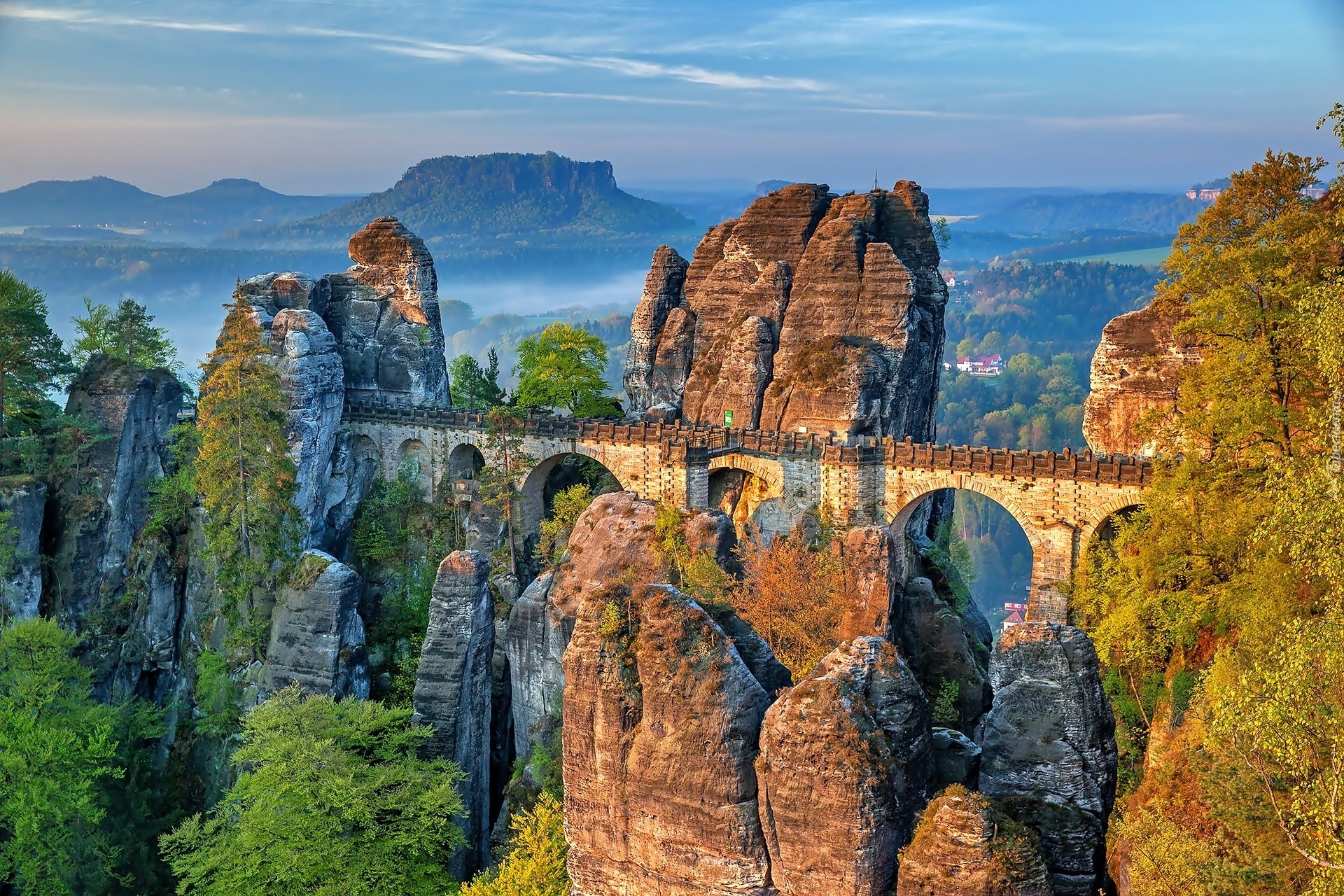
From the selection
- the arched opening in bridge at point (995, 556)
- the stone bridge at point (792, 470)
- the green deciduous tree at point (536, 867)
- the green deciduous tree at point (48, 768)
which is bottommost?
the arched opening in bridge at point (995, 556)

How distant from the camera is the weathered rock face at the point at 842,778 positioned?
53.1ft

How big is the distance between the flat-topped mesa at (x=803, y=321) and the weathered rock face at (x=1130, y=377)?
7680 mm

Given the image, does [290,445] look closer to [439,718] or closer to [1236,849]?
[439,718]

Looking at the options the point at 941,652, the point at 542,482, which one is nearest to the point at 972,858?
the point at 941,652

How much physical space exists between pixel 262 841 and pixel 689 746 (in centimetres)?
1462

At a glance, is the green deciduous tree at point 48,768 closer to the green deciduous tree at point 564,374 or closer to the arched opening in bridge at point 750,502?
the arched opening in bridge at point 750,502

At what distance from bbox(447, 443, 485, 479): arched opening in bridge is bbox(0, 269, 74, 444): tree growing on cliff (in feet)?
47.6

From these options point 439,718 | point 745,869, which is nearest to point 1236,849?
point 745,869

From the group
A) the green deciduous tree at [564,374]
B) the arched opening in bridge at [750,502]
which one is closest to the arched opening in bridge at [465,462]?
the green deciduous tree at [564,374]

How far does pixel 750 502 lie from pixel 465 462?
496 inches

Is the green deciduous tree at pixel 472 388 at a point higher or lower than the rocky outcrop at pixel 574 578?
higher

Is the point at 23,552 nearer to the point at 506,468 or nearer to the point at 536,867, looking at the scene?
the point at 506,468

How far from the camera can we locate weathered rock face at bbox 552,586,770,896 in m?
17.3

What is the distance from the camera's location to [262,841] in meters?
28.0
